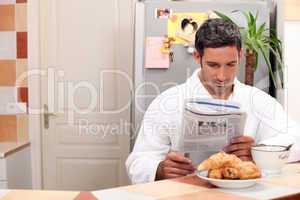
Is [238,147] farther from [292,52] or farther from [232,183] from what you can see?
[292,52]

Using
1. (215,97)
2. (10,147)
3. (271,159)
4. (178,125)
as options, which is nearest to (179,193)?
(271,159)

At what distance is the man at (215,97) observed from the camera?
1.62 meters

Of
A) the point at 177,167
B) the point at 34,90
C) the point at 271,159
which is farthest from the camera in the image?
the point at 34,90

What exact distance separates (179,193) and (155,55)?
1223 mm

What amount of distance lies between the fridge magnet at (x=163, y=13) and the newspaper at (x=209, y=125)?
29.3 inches

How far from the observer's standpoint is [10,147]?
8.55 ft

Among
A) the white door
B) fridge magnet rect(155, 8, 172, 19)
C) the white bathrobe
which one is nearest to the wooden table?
the white bathrobe

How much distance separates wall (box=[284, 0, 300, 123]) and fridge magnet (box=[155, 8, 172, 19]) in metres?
0.60

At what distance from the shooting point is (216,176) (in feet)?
3.51

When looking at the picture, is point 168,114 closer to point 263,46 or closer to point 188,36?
point 188,36

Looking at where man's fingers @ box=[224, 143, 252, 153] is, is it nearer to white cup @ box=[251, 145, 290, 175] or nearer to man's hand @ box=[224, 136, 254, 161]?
man's hand @ box=[224, 136, 254, 161]

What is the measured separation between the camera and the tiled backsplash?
287cm

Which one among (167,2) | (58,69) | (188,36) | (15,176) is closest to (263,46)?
(188,36)

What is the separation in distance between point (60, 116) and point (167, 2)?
121 centimetres
